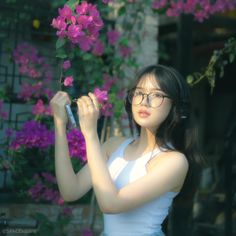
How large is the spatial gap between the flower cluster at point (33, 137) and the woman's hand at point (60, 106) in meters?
0.81

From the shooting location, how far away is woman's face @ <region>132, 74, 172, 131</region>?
6.40 ft

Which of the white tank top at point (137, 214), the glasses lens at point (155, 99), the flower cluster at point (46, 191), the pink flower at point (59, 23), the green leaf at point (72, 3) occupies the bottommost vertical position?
the flower cluster at point (46, 191)

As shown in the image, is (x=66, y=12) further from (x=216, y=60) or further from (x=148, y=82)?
(x=216, y=60)

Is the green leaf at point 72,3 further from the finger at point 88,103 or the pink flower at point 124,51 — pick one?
the pink flower at point 124,51

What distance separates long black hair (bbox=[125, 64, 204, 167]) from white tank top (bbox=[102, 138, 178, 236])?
8 centimetres

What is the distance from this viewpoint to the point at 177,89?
1.99 metres

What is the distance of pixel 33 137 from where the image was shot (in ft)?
9.12

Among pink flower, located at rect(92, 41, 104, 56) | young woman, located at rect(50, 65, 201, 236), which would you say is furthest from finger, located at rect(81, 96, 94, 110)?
pink flower, located at rect(92, 41, 104, 56)

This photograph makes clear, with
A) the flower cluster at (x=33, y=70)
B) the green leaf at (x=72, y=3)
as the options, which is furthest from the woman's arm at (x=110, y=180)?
the flower cluster at (x=33, y=70)

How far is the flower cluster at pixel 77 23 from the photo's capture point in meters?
2.05

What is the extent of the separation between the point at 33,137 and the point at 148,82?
0.99m

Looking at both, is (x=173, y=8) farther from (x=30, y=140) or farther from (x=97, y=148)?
(x=97, y=148)

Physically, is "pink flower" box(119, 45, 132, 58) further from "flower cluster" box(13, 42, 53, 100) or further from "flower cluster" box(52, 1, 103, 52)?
"flower cluster" box(52, 1, 103, 52)

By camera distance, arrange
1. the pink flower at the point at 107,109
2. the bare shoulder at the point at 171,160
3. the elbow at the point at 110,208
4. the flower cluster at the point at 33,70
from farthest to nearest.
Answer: the flower cluster at the point at 33,70, the pink flower at the point at 107,109, the bare shoulder at the point at 171,160, the elbow at the point at 110,208
